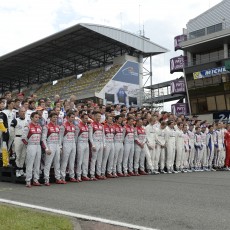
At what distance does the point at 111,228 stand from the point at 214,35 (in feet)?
121

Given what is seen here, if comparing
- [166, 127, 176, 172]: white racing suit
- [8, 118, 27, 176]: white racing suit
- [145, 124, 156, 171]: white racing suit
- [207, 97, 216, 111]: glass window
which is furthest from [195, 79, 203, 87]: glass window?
[8, 118, 27, 176]: white racing suit

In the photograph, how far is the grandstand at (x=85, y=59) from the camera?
128ft

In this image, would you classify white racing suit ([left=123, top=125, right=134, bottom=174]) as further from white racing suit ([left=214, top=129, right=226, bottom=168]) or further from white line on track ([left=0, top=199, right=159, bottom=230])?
white line on track ([left=0, top=199, right=159, bottom=230])

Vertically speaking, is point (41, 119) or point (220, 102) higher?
point (220, 102)

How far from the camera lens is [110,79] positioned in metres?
40.1

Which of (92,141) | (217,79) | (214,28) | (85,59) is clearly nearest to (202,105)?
(217,79)

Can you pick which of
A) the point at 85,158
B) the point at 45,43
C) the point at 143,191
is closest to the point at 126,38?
the point at 45,43

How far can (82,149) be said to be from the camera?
11594 millimetres

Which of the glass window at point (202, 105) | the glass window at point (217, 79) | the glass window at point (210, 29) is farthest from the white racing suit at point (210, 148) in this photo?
the glass window at point (210, 29)

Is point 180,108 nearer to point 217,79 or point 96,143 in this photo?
point 217,79

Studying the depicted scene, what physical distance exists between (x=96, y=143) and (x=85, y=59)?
114 ft

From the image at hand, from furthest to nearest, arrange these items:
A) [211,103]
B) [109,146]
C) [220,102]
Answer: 1. [211,103]
2. [220,102]
3. [109,146]

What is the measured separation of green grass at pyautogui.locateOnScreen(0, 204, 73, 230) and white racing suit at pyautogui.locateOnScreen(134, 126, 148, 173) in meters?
7.73

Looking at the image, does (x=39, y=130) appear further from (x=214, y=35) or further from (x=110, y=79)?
(x=214, y=35)
